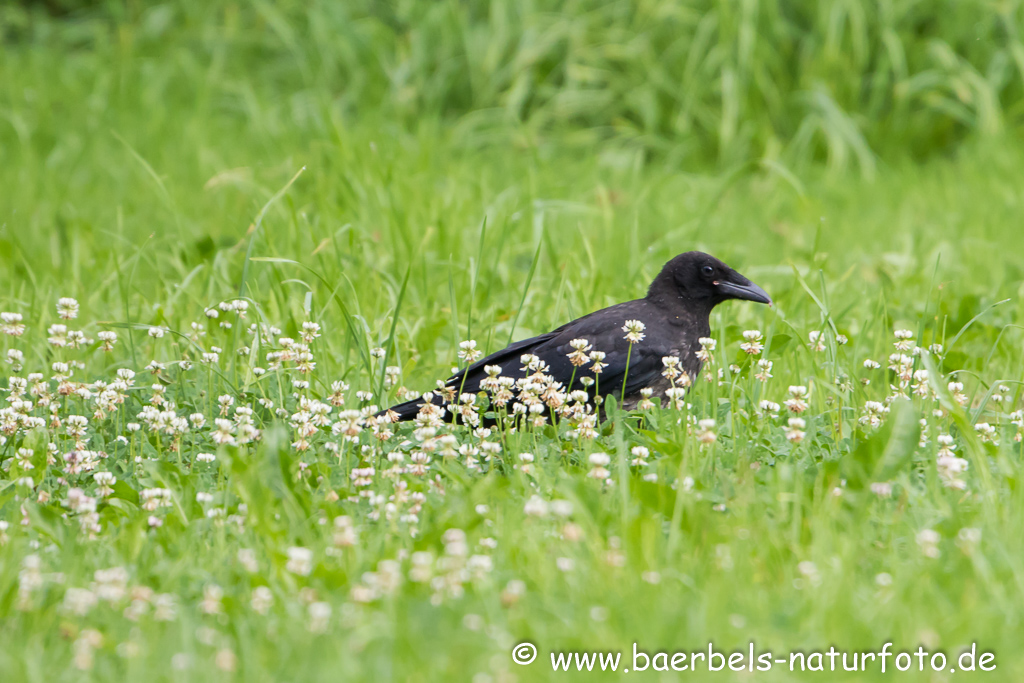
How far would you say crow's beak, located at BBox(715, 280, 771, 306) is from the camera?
4195mm

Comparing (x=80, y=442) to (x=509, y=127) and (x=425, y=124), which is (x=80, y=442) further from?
(x=509, y=127)

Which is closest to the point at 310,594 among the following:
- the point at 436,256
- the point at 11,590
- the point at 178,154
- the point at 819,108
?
the point at 11,590

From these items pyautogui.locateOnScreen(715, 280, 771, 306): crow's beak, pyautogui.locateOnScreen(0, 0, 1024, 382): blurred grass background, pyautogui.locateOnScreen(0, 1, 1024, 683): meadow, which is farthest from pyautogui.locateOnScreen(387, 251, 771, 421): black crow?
pyautogui.locateOnScreen(0, 0, 1024, 382): blurred grass background

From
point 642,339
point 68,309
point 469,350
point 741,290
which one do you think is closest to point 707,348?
point 642,339

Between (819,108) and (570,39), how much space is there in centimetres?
204

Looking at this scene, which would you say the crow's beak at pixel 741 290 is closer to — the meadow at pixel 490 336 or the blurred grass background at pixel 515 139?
the meadow at pixel 490 336

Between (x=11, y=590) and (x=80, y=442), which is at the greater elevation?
(x=11, y=590)

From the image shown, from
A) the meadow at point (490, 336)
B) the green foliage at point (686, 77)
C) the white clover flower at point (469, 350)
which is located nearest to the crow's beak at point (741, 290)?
the meadow at point (490, 336)

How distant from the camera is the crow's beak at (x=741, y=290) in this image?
4.20 meters

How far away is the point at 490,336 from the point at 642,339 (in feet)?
1.89

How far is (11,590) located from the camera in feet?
7.75

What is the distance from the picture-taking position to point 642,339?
3.96 meters

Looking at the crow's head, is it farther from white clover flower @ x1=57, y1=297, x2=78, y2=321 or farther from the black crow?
white clover flower @ x1=57, y1=297, x2=78, y2=321

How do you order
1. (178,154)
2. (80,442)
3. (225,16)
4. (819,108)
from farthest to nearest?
(225,16) < (819,108) < (178,154) < (80,442)
